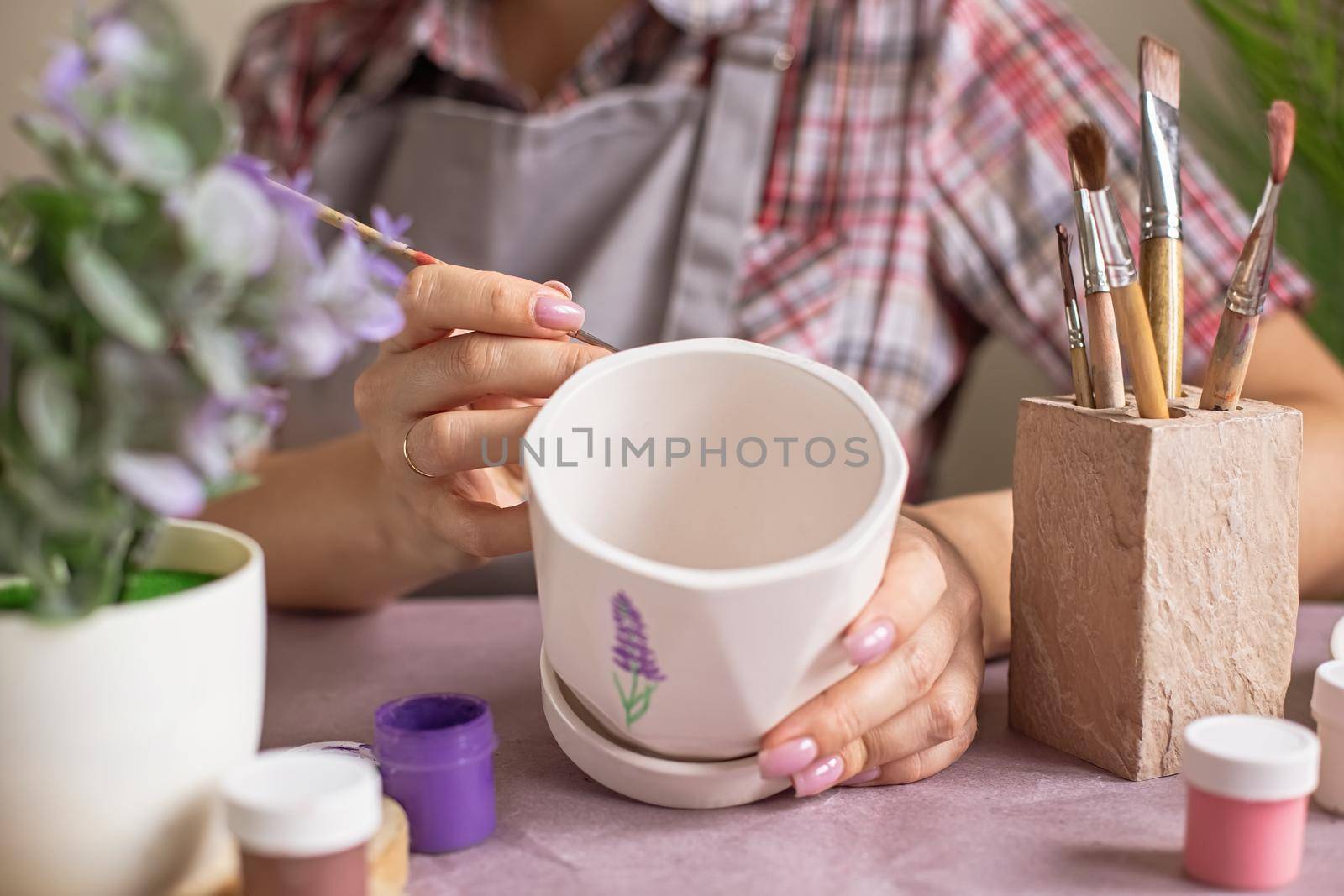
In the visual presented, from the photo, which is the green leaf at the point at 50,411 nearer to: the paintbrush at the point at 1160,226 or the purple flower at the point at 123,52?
the purple flower at the point at 123,52

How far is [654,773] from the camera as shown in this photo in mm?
388

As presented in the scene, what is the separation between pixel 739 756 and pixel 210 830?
17 cm

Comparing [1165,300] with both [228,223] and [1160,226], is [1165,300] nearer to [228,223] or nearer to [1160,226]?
[1160,226]

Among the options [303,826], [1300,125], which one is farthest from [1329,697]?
[1300,125]

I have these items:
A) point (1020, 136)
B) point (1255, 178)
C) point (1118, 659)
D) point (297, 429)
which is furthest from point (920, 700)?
point (1255, 178)

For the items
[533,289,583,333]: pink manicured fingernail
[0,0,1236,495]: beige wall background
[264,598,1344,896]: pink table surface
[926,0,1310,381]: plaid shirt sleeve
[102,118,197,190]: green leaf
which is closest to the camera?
[102,118,197,190]: green leaf

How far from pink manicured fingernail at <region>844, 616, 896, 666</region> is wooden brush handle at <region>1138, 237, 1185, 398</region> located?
16 cm

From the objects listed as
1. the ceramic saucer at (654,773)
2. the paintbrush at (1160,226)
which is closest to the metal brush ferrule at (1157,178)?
the paintbrush at (1160,226)

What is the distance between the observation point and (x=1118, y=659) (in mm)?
410

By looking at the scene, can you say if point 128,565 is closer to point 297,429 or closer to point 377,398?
point 377,398

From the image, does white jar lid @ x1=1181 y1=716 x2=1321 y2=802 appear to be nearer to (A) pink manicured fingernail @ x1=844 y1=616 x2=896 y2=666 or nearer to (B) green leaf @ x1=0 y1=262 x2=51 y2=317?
(A) pink manicured fingernail @ x1=844 y1=616 x2=896 y2=666

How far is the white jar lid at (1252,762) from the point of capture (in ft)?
1.08

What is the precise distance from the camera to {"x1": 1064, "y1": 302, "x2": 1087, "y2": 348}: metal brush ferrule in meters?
0.43

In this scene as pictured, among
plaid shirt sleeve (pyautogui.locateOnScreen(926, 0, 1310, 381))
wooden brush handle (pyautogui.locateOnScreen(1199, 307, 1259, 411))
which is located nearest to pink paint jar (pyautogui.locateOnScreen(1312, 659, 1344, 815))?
wooden brush handle (pyautogui.locateOnScreen(1199, 307, 1259, 411))
